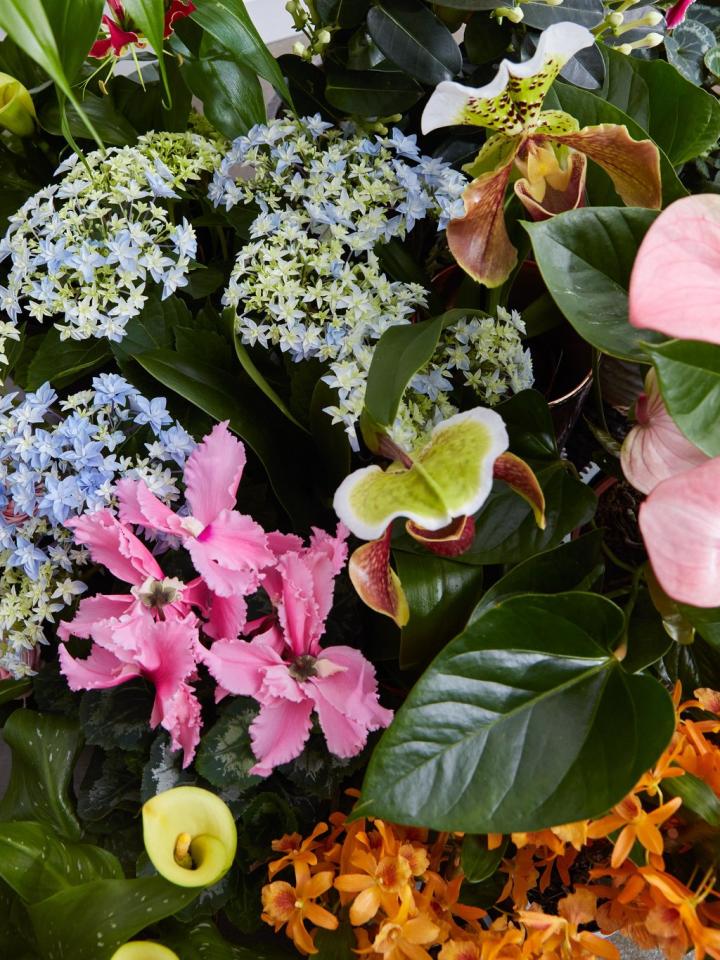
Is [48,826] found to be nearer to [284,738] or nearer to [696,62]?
[284,738]

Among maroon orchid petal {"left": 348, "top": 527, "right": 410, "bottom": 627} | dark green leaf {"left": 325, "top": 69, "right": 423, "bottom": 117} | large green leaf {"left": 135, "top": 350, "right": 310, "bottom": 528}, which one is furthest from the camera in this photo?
dark green leaf {"left": 325, "top": 69, "right": 423, "bottom": 117}

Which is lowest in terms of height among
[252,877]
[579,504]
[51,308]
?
[252,877]

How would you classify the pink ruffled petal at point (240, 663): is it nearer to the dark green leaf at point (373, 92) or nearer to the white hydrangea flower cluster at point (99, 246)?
the white hydrangea flower cluster at point (99, 246)

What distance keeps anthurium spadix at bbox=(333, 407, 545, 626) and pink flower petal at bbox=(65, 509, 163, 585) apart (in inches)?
5.3

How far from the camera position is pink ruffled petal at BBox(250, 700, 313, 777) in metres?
0.50

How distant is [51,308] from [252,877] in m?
0.43

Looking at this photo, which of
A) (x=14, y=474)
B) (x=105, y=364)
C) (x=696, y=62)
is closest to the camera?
(x=14, y=474)

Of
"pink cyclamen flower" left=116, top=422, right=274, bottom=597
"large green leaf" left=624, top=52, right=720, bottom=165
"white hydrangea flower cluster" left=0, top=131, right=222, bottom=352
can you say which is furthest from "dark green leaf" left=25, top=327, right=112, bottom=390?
"large green leaf" left=624, top=52, right=720, bottom=165

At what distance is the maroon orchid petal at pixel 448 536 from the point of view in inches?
17.6

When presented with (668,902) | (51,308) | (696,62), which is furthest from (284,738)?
(696,62)

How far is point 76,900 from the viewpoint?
1.61 ft

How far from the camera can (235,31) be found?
0.61 meters

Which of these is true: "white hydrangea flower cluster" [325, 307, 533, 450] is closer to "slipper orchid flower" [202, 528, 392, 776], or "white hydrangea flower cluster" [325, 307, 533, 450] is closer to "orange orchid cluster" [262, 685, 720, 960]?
"slipper orchid flower" [202, 528, 392, 776]

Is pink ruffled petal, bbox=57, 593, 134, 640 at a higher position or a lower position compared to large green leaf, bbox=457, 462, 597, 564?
higher
